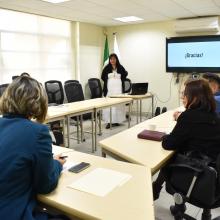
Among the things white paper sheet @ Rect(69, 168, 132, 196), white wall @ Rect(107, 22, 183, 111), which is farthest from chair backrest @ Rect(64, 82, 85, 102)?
white paper sheet @ Rect(69, 168, 132, 196)

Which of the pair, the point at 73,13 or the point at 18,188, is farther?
the point at 73,13

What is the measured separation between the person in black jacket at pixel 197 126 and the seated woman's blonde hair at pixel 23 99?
1.08 m

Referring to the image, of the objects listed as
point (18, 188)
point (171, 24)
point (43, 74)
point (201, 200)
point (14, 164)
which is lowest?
point (201, 200)

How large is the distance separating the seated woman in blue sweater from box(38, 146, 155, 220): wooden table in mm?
79

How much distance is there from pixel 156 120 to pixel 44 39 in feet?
12.6

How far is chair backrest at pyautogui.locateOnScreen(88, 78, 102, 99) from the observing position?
273 inches

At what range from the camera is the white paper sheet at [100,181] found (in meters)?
1.44

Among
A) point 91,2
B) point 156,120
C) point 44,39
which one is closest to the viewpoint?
point 156,120

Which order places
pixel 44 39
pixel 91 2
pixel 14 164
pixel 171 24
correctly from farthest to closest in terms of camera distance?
pixel 171 24, pixel 44 39, pixel 91 2, pixel 14 164

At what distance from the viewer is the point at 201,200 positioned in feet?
6.04

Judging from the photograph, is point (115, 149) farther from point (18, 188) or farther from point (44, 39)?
point (44, 39)

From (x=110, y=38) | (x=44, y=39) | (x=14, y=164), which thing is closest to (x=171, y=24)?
(x=110, y=38)

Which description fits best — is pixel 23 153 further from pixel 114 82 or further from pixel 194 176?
pixel 114 82

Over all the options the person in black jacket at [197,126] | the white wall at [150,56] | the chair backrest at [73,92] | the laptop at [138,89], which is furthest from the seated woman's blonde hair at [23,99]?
the white wall at [150,56]
